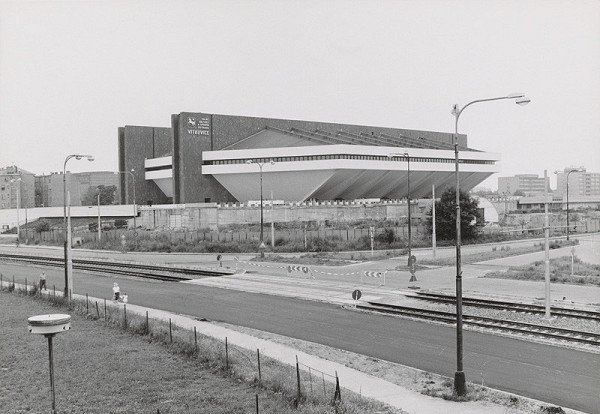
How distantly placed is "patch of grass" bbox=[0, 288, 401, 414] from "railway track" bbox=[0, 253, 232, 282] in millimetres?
18736

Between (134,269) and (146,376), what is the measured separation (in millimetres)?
33186

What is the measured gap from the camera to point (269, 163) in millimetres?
92250

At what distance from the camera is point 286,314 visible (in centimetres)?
2845

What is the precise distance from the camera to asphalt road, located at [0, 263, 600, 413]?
55.9 feet

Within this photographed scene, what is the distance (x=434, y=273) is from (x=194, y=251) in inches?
1297

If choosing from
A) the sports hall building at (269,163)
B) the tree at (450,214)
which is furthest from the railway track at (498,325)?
the sports hall building at (269,163)

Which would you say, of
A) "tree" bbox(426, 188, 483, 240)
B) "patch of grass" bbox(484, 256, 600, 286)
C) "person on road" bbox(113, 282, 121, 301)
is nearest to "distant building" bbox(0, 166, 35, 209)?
"tree" bbox(426, 188, 483, 240)

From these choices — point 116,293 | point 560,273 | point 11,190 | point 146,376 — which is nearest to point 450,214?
point 560,273

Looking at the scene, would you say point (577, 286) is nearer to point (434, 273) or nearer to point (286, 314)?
point (434, 273)

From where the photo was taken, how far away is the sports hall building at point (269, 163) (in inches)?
3578

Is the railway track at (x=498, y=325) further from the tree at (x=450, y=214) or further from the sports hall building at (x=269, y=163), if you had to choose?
the sports hall building at (x=269, y=163)

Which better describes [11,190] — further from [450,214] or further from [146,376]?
[146,376]

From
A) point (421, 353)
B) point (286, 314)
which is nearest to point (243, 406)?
point (421, 353)

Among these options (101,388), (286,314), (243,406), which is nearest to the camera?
(243,406)
